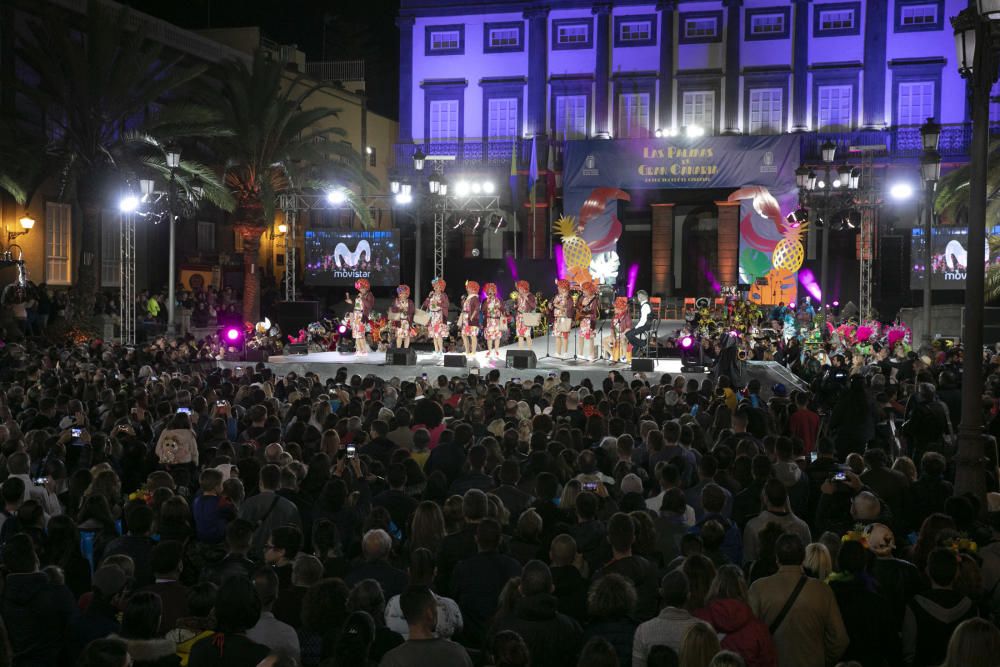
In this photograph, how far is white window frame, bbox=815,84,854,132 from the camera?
42.0m

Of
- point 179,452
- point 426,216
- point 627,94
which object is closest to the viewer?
point 179,452

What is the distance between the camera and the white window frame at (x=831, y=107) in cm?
4200

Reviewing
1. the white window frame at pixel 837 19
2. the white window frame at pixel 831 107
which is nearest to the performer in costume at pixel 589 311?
the white window frame at pixel 831 107

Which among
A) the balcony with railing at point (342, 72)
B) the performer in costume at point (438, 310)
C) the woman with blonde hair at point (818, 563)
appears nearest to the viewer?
the woman with blonde hair at point (818, 563)

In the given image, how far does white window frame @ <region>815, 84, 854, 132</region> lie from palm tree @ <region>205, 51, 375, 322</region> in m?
19.0

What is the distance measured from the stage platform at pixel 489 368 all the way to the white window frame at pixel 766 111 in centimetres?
1887

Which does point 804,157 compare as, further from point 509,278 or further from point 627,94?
point 509,278

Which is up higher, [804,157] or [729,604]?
[804,157]

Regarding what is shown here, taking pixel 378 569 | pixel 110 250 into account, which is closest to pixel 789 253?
pixel 110 250

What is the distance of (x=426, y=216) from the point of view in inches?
1613

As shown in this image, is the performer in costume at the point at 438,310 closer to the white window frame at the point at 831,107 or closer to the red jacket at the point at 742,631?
the red jacket at the point at 742,631

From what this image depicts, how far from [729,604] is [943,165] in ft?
126

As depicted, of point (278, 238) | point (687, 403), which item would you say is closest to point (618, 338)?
point (687, 403)

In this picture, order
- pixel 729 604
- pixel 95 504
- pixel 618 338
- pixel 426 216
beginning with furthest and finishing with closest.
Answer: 1. pixel 426 216
2. pixel 618 338
3. pixel 95 504
4. pixel 729 604
